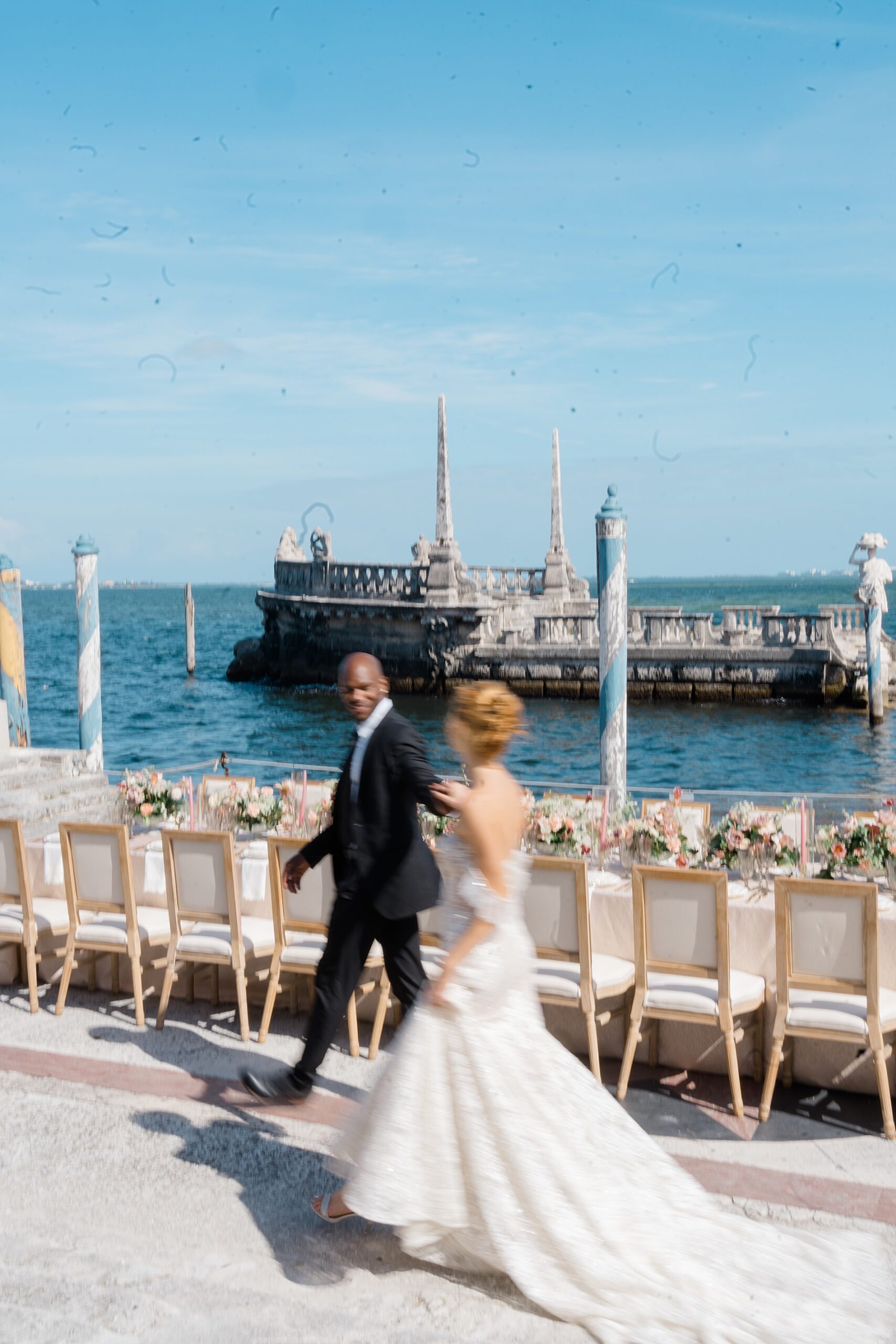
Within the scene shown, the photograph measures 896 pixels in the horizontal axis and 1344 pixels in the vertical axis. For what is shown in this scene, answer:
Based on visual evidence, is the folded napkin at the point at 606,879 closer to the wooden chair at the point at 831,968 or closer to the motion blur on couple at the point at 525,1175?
the wooden chair at the point at 831,968

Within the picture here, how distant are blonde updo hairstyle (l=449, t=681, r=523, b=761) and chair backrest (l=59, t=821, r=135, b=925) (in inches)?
127

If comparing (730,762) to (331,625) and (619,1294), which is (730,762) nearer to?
(331,625)

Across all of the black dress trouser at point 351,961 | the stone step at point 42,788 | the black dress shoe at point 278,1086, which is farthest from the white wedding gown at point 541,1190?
the stone step at point 42,788

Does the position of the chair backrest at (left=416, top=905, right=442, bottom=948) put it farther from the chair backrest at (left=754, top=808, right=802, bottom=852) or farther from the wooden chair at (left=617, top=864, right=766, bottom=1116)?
the chair backrest at (left=754, top=808, right=802, bottom=852)

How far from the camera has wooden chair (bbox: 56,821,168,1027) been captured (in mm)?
6648

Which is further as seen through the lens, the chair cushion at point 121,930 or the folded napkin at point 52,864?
the folded napkin at point 52,864

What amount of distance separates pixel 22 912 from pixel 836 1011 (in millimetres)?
4544

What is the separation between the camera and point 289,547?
5059 cm

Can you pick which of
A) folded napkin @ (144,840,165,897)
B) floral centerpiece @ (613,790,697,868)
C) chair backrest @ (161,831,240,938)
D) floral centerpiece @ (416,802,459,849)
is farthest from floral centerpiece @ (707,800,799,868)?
folded napkin @ (144,840,165,897)

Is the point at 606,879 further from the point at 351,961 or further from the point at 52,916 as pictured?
the point at 52,916

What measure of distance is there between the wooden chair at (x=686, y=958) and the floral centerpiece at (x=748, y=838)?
898 mm

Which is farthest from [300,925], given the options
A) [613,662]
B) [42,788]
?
[613,662]

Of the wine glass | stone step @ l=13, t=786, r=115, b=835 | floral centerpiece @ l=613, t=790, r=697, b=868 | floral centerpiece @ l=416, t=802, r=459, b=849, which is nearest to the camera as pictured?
the wine glass

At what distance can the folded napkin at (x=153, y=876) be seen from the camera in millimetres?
7223
